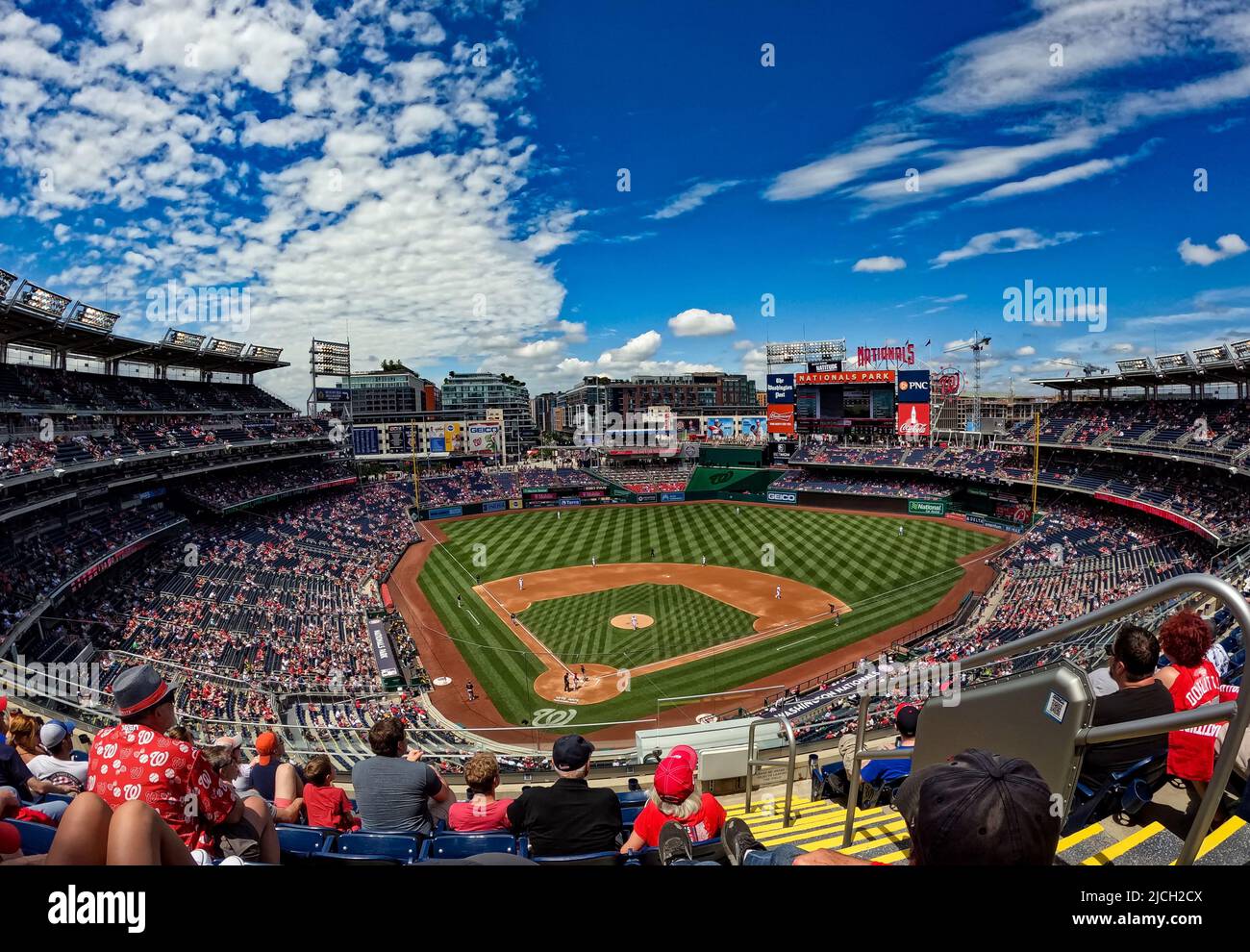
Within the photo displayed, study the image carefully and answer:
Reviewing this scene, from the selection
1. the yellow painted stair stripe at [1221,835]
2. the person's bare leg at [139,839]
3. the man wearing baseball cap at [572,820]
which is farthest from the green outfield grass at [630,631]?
the person's bare leg at [139,839]

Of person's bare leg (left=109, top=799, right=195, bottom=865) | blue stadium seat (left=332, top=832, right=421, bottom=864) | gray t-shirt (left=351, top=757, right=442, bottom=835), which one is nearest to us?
person's bare leg (left=109, top=799, right=195, bottom=865)

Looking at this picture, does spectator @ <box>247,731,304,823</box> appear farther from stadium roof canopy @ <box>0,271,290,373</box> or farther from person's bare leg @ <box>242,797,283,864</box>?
stadium roof canopy @ <box>0,271,290,373</box>

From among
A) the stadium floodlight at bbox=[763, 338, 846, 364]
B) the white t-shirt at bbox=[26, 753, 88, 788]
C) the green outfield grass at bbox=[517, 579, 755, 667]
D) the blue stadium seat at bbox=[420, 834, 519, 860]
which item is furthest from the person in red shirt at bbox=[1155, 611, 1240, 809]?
the stadium floodlight at bbox=[763, 338, 846, 364]

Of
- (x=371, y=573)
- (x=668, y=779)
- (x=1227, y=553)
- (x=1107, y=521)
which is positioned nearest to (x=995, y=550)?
(x=1107, y=521)

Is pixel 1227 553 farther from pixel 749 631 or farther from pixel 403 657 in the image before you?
pixel 403 657

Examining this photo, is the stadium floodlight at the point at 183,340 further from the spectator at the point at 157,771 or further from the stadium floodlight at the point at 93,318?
the spectator at the point at 157,771

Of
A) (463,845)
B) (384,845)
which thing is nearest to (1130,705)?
(463,845)

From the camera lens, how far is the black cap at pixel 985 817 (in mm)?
2076

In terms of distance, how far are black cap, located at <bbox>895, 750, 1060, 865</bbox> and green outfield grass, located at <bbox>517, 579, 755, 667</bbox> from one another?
85.7ft

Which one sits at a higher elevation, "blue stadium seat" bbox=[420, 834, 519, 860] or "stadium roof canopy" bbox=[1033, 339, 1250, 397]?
"stadium roof canopy" bbox=[1033, 339, 1250, 397]

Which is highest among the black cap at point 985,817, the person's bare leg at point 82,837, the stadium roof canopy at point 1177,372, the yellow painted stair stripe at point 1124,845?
the stadium roof canopy at point 1177,372

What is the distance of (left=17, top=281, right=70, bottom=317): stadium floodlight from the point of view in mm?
30203

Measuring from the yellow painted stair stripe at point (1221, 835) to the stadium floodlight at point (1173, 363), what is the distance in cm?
4781
